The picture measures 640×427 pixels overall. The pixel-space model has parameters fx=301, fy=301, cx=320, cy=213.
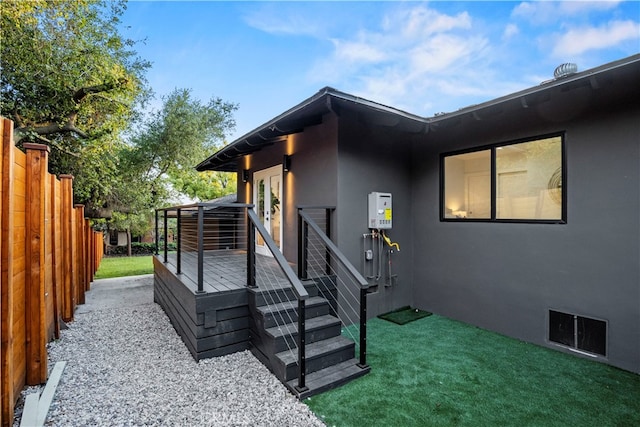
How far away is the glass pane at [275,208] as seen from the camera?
670cm

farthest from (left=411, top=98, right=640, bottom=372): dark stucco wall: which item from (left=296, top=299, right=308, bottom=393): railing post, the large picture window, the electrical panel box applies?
(left=296, top=299, right=308, bottom=393): railing post

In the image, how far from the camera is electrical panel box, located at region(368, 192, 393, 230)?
4.95m

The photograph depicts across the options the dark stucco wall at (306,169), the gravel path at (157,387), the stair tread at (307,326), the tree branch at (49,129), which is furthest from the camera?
the tree branch at (49,129)

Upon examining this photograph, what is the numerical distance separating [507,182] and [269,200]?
188 inches

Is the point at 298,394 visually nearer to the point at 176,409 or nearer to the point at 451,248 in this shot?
the point at 176,409

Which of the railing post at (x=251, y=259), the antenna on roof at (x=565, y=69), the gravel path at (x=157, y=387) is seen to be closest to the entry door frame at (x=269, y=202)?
the railing post at (x=251, y=259)

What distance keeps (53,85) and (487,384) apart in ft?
35.4

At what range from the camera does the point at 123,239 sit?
25453 mm

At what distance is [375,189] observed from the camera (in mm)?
5176

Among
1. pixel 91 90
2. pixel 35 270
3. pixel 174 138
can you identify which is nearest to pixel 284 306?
pixel 35 270

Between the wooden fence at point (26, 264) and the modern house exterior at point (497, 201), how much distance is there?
9.59ft

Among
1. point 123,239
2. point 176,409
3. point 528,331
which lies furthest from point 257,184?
point 123,239

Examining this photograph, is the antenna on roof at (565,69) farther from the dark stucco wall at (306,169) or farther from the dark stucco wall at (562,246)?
the dark stucco wall at (306,169)

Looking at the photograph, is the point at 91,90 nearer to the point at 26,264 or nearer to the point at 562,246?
the point at 26,264
